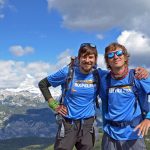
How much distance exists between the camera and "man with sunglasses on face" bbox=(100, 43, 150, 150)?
33.6ft

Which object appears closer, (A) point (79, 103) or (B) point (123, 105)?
(B) point (123, 105)

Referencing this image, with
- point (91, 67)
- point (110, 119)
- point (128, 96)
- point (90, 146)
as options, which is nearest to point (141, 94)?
point (128, 96)

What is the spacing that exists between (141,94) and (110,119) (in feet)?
4.15

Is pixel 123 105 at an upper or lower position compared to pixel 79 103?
lower

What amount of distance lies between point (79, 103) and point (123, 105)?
1968mm

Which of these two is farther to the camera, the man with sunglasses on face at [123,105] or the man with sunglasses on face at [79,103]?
the man with sunglasses on face at [79,103]

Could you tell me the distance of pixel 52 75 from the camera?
40.1ft

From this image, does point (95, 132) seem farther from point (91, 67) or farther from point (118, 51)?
point (118, 51)

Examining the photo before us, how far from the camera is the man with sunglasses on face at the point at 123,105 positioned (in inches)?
403

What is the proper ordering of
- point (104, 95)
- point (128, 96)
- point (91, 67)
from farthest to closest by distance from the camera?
point (91, 67) → point (104, 95) → point (128, 96)

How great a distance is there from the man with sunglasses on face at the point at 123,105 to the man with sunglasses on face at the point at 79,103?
1176 millimetres

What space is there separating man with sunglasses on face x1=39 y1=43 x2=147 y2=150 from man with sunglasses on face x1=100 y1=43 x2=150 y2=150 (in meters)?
1.18

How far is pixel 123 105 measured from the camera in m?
10.3

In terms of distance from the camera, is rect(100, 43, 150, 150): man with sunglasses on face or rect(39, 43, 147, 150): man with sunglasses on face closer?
rect(100, 43, 150, 150): man with sunglasses on face
